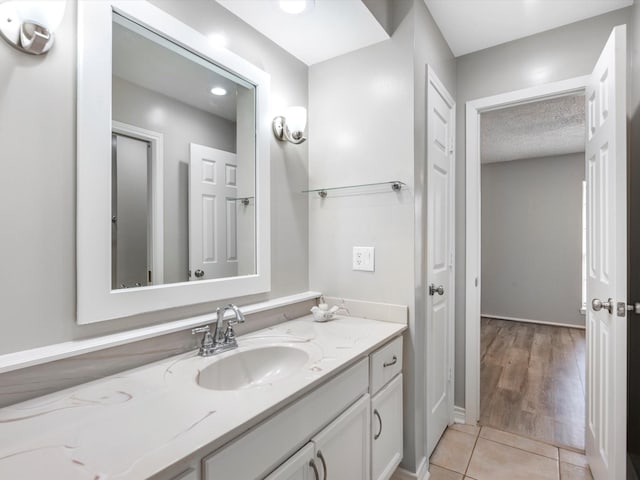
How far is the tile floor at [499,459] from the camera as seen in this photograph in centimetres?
179

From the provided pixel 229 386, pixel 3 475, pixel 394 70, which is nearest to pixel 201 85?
pixel 394 70

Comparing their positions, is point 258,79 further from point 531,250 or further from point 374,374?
point 531,250

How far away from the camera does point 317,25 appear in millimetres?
1618

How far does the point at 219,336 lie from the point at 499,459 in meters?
1.76

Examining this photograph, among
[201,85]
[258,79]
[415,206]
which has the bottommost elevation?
[415,206]

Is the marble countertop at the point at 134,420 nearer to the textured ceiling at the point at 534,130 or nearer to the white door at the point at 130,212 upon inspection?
the white door at the point at 130,212

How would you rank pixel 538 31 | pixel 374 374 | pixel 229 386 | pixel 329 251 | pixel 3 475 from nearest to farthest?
pixel 3 475 < pixel 229 386 < pixel 374 374 < pixel 329 251 < pixel 538 31

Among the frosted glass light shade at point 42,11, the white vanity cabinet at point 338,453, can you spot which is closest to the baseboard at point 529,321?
the white vanity cabinet at point 338,453

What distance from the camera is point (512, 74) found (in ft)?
7.12

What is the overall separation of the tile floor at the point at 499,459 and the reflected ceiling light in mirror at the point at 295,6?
2366 mm

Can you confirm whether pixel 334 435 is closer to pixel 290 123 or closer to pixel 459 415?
pixel 290 123

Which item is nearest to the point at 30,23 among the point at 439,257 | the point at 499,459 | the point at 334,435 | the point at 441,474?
the point at 334,435

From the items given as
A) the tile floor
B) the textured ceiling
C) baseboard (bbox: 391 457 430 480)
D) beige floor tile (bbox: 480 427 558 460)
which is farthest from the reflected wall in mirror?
the textured ceiling

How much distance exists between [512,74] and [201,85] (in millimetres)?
1931
